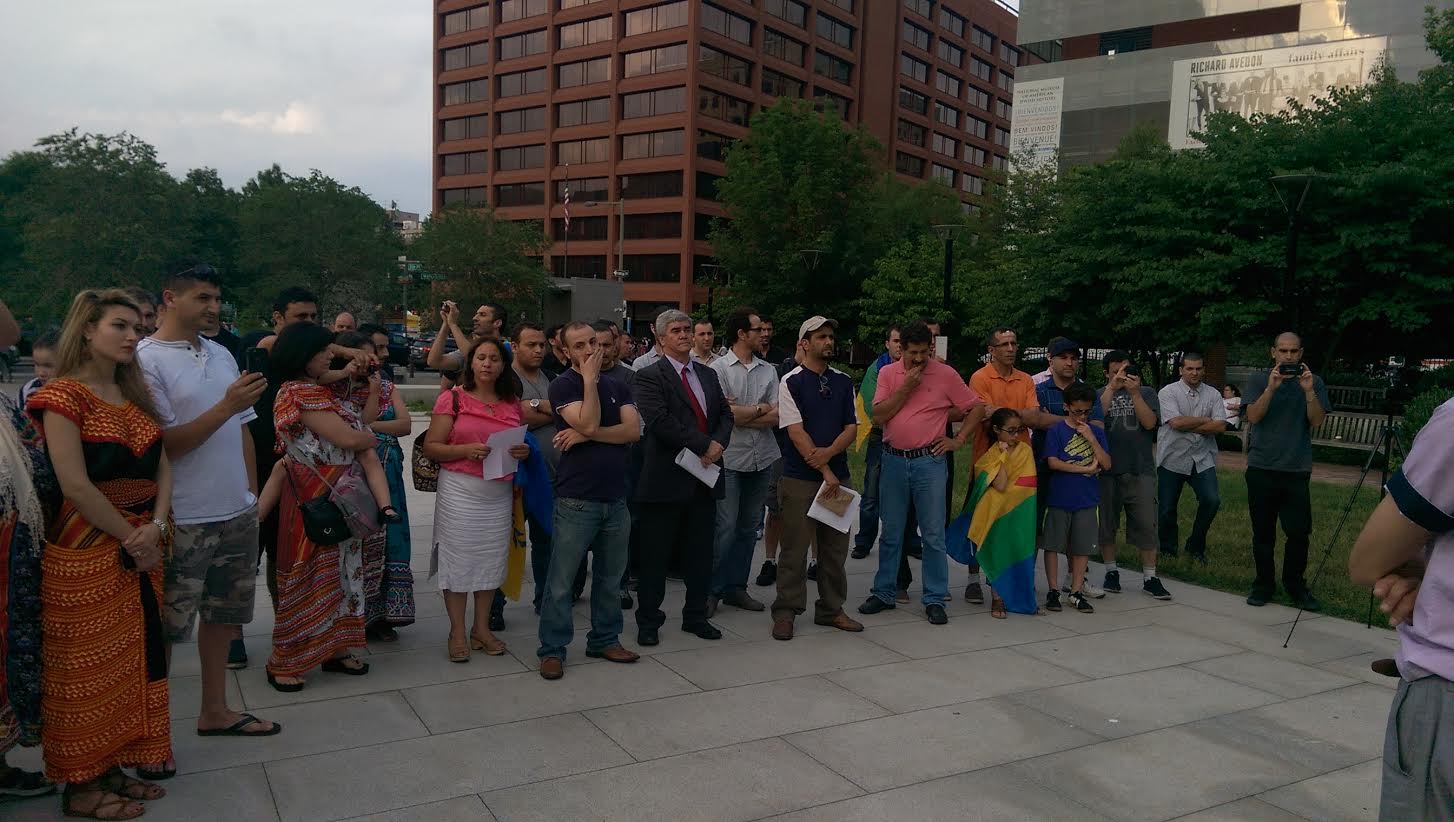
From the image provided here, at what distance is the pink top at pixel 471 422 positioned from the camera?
17.3 ft

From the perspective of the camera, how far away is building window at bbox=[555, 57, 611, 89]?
64188mm

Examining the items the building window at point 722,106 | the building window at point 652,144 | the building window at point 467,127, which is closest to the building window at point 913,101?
the building window at point 722,106

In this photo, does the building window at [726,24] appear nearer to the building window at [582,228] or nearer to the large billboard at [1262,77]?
the building window at [582,228]

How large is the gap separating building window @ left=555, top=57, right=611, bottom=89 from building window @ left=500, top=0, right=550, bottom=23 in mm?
4225

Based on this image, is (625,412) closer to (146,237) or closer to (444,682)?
(444,682)

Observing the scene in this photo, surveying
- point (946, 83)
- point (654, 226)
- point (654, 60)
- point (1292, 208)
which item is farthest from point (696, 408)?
point (946, 83)

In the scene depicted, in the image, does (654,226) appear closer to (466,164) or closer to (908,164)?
(466,164)

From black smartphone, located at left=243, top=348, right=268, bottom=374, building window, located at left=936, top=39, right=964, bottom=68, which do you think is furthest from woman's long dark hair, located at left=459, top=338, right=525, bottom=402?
building window, located at left=936, top=39, right=964, bottom=68

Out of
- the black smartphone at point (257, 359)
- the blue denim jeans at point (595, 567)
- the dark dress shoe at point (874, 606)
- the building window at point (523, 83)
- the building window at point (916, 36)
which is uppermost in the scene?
the building window at point (916, 36)

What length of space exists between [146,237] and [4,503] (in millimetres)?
34027

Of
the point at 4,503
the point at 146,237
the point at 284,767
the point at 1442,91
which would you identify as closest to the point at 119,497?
the point at 4,503

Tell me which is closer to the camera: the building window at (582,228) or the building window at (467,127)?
the building window at (582,228)

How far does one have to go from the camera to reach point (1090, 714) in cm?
493

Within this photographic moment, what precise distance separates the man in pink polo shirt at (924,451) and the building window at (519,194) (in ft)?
212
